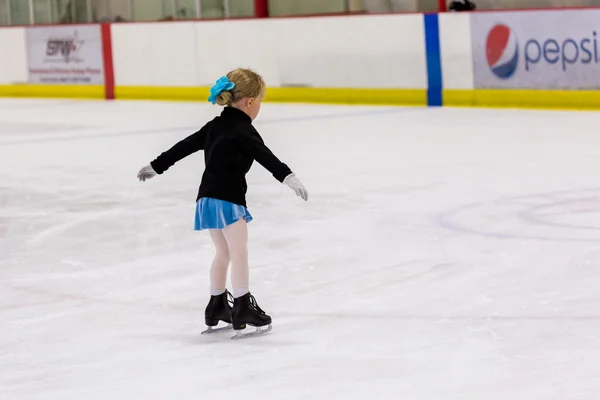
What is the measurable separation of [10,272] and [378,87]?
8.92m

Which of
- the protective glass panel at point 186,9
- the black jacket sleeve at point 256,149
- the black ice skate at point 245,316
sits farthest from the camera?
the protective glass panel at point 186,9

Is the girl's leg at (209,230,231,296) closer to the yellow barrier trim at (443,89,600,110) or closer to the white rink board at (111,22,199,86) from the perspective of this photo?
the yellow barrier trim at (443,89,600,110)

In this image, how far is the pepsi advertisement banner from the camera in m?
12.1

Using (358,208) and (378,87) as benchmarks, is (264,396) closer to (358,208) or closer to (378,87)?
(358,208)

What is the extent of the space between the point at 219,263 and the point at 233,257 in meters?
0.10

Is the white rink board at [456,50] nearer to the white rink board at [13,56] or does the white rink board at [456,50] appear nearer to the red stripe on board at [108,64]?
the red stripe on board at [108,64]

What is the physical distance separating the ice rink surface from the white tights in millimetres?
178

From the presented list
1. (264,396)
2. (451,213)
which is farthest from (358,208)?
(264,396)

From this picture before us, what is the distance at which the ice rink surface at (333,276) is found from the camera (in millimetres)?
3689

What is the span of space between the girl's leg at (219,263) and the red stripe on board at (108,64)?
43.1ft

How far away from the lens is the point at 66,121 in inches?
549

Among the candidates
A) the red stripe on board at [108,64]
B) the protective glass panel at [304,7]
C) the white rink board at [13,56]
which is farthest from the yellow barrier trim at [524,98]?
the white rink board at [13,56]

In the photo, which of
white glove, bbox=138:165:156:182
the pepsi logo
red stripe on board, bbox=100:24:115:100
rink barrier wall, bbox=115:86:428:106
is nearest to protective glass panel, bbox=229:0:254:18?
red stripe on board, bbox=100:24:115:100

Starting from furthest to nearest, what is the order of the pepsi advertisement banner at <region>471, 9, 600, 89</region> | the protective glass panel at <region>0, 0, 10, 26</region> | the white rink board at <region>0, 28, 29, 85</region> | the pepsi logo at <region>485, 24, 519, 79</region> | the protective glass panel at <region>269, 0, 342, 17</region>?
the protective glass panel at <region>0, 0, 10, 26</region> → the protective glass panel at <region>269, 0, 342, 17</region> → the white rink board at <region>0, 28, 29, 85</region> → the pepsi logo at <region>485, 24, 519, 79</region> → the pepsi advertisement banner at <region>471, 9, 600, 89</region>
